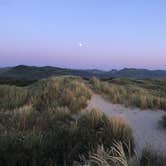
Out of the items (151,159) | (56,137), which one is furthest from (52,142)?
(151,159)

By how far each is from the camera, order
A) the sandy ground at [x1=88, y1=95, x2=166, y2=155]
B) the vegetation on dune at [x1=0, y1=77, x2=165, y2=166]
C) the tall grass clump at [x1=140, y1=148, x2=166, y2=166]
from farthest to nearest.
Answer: the sandy ground at [x1=88, y1=95, x2=166, y2=155] → the vegetation on dune at [x1=0, y1=77, x2=165, y2=166] → the tall grass clump at [x1=140, y1=148, x2=166, y2=166]

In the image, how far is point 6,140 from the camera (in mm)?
7145

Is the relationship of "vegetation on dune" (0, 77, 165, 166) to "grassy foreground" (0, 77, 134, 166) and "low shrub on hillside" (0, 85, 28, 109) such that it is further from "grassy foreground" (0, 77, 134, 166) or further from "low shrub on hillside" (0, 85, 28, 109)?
"low shrub on hillside" (0, 85, 28, 109)

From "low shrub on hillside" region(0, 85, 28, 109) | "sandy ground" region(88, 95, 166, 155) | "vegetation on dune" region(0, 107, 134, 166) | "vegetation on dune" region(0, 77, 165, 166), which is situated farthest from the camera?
"low shrub on hillside" region(0, 85, 28, 109)

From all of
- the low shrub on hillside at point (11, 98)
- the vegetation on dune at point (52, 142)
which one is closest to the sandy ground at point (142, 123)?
the vegetation on dune at point (52, 142)

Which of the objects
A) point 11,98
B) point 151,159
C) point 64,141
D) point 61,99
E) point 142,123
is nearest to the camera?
point 151,159

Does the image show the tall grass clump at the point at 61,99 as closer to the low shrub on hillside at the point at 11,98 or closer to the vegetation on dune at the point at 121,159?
the low shrub on hillside at the point at 11,98

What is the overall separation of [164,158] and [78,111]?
7.41 metres

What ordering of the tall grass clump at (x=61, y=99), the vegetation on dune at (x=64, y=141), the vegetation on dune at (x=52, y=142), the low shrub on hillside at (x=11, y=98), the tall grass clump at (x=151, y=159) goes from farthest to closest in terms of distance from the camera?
the low shrub on hillside at (x=11, y=98), the tall grass clump at (x=61, y=99), the vegetation on dune at (x=52, y=142), the vegetation on dune at (x=64, y=141), the tall grass clump at (x=151, y=159)

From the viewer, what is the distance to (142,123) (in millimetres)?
12438

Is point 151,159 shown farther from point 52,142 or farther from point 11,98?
point 11,98

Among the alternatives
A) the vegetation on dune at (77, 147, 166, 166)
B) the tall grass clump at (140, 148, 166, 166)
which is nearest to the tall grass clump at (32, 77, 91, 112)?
the tall grass clump at (140, 148, 166, 166)

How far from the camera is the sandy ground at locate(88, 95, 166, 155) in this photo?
878 centimetres

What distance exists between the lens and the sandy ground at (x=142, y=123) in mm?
8783
